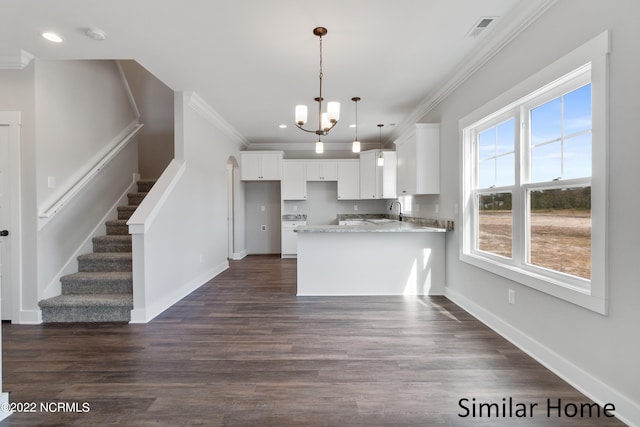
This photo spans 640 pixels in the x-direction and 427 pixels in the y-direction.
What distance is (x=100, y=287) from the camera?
3334 millimetres

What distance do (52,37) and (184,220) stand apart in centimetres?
217

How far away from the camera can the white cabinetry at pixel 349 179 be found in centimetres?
691

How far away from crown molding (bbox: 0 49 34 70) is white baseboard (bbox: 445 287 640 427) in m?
5.08

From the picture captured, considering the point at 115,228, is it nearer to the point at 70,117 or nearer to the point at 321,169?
the point at 70,117

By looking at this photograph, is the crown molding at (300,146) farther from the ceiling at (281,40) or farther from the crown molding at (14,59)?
the crown molding at (14,59)

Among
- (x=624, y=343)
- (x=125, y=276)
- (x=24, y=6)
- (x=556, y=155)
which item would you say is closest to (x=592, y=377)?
(x=624, y=343)

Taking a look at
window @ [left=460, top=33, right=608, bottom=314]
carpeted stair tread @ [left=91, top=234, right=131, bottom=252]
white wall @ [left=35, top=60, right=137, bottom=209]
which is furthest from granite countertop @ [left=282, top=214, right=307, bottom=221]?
window @ [left=460, top=33, right=608, bottom=314]

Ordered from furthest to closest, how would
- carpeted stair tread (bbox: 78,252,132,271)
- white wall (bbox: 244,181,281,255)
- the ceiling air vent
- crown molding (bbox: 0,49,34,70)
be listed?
white wall (bbox: 244,181,281,255), carpeted stair tread (bbox: 78,252,132,271), crown molding (bbox: 0,49,34,70), the ceiling air vent

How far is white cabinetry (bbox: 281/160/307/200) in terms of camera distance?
6.81 m

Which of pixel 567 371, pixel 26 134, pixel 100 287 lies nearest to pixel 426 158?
pixel 567 371

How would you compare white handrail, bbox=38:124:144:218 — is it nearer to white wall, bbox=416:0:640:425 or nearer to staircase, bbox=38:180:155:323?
staircase, bbox=38:180:155:323

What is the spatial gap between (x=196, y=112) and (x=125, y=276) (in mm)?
2332

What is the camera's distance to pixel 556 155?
219 centimetres

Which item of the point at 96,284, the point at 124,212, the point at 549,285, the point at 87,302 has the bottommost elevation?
the point at 87,302
